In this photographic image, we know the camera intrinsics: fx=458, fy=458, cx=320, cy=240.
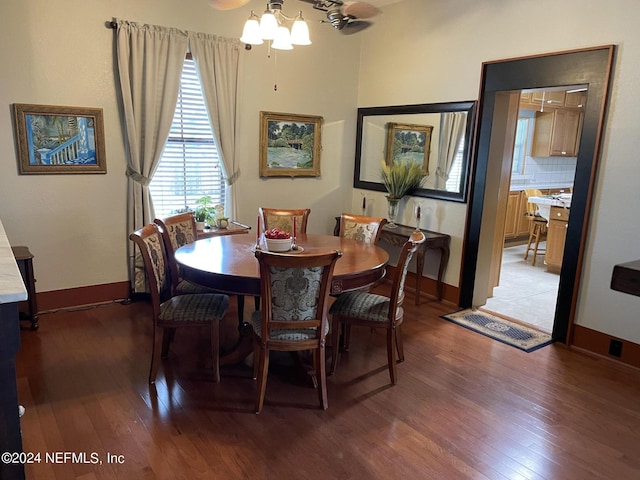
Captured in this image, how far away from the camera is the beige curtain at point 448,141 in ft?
13.8

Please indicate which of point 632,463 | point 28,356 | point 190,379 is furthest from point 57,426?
point 632,463

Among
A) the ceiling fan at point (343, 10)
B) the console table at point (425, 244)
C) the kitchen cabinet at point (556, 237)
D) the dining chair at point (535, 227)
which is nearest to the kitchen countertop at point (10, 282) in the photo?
the ceiling fan at point (343, 10)

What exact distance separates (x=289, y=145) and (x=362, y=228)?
1658mm

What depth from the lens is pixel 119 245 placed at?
13.5 feet

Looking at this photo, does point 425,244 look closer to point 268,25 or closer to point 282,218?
point 282,218

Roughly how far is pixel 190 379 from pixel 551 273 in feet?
15.3

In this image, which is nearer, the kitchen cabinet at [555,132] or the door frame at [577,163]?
the door frame at [577,163]

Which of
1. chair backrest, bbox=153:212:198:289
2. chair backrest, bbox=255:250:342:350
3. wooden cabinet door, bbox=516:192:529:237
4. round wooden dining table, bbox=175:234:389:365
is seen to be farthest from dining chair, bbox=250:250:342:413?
wooden cabinet door, bbox=516:192:529:237

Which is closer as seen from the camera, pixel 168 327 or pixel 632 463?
pixel 632 463

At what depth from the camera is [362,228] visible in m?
3.72

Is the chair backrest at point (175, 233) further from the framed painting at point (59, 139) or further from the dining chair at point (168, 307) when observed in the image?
the framed painting at point (59, 139)

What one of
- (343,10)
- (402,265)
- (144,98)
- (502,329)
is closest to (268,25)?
(343,10)

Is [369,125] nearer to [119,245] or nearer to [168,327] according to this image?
[119,245]

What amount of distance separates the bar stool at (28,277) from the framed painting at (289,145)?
7.38ft
